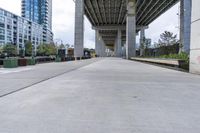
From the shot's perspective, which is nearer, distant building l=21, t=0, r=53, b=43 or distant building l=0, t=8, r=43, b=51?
distant building l=0, t=8, r=43, b=51

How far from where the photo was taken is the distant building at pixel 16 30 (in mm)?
101562

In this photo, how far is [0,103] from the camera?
647cm

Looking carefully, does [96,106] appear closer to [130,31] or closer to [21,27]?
[130,31]

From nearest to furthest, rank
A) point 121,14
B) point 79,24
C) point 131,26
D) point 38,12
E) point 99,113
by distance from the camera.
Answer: point 99,113, point 79,24, point 131,26, point 121,14, point 38,12

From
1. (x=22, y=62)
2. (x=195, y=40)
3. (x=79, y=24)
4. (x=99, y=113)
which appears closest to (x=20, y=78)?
(x=99, y=113)

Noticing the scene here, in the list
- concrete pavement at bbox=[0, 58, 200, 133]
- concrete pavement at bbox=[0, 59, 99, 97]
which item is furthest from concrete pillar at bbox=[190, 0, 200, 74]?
concrete pavement at bbox=[0, 59, 99, 97]

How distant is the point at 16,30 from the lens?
112 meters

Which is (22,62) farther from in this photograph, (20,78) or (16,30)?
(16,30)

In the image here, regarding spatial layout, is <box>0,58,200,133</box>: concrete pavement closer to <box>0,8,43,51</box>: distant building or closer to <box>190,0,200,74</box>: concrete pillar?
<box>190,0,200,74</box>: concrete pillar

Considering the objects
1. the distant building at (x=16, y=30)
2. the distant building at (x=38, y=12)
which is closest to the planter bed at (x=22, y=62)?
the distant building at (x=16, y=30)

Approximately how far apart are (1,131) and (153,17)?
3167 inches

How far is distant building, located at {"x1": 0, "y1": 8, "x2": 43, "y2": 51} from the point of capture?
101562 millimetres

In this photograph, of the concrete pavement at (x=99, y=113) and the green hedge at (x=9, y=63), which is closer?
the concrete pavement at (x=99, y=113)

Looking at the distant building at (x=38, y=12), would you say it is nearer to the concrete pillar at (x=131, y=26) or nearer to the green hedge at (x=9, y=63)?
the concrete pillar at (x=131, y=26)
